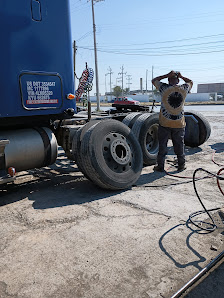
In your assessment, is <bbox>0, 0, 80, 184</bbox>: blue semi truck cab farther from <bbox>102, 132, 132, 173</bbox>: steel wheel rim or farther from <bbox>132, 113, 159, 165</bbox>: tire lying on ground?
<bbox>132, 113, 159, 165</bbox>: tire lying on ground

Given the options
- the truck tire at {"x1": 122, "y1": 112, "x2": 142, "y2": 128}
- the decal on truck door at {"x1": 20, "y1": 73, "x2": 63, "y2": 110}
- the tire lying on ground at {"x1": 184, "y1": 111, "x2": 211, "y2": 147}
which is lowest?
the tire lying on ground at {"x1": 184, "y1": 111, "x2": 211, "y2": 147}

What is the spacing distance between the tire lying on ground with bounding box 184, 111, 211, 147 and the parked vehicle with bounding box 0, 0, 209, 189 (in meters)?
3.43

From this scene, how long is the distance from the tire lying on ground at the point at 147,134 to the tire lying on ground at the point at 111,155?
0.95 metres

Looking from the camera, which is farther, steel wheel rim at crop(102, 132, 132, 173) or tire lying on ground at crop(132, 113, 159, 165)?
tire lying on ground at crop(132, 113, 159, 165)

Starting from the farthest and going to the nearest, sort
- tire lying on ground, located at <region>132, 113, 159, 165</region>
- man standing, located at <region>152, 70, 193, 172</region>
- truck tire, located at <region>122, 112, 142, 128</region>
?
1. truck tire, located at <region>122, 112, 142, 128</region>
2. tire lying on ground, located at <region>132, 113, 159, 165</region>
3. man standing, located at <region>152, 70, 193, 172</region>

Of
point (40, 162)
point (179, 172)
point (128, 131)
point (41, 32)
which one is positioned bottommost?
point (179, 172)

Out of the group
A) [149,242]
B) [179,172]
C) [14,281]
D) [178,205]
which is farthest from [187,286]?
[179,172]

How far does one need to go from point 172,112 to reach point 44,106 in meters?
2.53

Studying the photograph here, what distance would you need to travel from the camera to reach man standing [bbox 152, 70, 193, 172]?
5.52 m

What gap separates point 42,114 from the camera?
4.34 meters

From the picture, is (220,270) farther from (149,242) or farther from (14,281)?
(14,281)

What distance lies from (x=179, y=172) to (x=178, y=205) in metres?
1.82

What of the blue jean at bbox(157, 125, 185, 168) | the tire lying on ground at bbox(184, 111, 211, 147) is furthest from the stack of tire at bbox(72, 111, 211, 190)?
the tire lying on ground at bbox(184, 111, 211, 147)

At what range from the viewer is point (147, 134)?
6.40 metres
